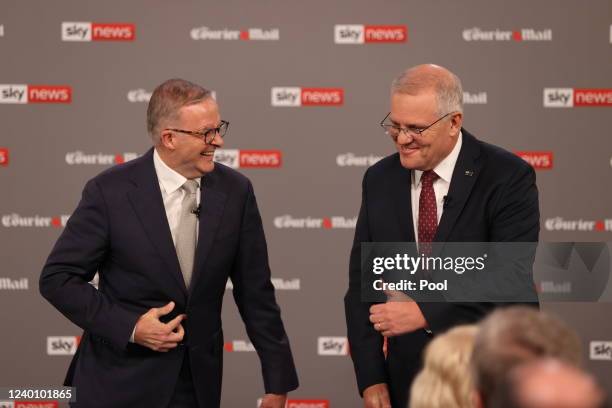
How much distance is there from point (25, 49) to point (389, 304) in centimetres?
358

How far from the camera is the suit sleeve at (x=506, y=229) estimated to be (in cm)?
285

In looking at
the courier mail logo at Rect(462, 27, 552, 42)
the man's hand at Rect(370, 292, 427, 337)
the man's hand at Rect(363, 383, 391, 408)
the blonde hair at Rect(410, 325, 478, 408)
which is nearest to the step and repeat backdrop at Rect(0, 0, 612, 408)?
the courier mail logo at Rect(462, 27, 552, 42)

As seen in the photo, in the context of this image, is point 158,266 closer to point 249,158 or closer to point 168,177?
point 168,177

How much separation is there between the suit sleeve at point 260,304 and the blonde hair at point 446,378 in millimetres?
1524

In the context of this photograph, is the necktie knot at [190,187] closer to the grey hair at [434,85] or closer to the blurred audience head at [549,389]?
the grey hair at [434,85]

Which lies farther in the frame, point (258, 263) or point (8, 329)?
point (8, 329)

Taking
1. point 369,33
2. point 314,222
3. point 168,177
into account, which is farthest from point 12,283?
point 168,177

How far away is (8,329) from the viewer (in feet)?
18.5

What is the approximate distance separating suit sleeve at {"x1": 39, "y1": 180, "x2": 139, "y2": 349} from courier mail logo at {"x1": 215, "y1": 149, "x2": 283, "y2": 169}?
2499 mm

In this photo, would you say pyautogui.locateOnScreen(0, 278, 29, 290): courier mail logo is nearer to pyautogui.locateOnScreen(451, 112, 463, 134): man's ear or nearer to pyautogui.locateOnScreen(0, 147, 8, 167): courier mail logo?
pyautogui.locateOnScreen(0, 147, 8, 167): courier mail logo

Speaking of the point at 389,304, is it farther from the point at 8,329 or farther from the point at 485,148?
the point at 8,329

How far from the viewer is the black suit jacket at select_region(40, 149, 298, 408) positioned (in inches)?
118

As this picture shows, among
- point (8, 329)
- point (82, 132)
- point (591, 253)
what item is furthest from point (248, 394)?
point (591, 253)

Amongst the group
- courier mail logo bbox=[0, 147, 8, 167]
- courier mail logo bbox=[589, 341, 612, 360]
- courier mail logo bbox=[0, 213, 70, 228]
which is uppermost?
courier mail logo bbox=[0, 147, 8, 167]
